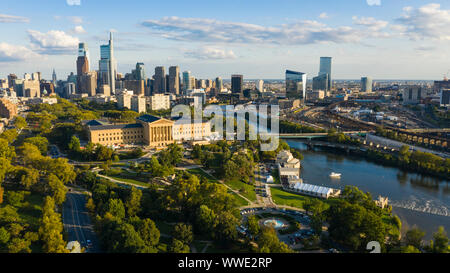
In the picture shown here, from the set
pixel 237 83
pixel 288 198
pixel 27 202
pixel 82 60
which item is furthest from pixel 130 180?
pixel 82 60

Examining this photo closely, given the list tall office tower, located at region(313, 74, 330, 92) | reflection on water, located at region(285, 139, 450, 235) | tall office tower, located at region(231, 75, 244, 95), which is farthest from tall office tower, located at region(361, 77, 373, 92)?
reflection on water, located at region(285, 139, 450, 235)

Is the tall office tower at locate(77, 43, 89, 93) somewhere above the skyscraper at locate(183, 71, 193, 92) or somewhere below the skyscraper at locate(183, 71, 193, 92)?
above

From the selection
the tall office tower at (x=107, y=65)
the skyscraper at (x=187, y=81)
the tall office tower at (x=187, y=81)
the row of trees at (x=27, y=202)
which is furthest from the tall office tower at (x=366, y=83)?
the row of trees at (x=27, y=202)

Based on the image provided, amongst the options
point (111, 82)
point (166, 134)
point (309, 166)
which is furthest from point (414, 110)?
point (111, 82)

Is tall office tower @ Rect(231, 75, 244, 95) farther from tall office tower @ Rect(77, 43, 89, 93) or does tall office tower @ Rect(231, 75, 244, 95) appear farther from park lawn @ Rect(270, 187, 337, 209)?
park lawn @ Rect(270, 187, 337, 209)

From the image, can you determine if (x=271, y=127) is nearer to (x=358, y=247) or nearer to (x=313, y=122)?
(x=313, y=122)

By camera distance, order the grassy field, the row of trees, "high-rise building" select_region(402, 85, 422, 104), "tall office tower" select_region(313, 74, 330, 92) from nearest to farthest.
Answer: the row of trees
the grassy field
"high-rise building" select_region(402, 85, 422, 104)
"tall office tower" select_region(313, 74, 330, 92)
